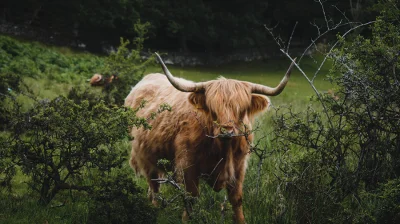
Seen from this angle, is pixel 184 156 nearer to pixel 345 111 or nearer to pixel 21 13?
pixel 345 111

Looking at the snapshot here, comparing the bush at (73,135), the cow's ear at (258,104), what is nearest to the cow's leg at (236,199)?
the cow's ear at (258,104)

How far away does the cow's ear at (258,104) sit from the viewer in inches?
185

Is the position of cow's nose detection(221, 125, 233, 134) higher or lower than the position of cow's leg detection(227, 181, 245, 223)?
higher

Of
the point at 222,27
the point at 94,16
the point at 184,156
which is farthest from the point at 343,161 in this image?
the point at 222,27

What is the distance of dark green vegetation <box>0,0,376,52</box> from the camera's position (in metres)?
26.8

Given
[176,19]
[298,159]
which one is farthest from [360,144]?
[176,19]

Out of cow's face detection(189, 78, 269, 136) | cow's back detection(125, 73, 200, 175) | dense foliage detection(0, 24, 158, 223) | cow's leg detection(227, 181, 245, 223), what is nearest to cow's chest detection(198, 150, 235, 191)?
cow's leg detection(227, 181, 245, 223)

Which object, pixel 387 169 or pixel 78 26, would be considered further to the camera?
pixel 78 26

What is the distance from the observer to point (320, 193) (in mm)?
4094

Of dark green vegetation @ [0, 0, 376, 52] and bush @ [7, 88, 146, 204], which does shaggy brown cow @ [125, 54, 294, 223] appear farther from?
dark green vegetation @ [0, 0, 376, 52]

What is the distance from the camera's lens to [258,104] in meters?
4.71

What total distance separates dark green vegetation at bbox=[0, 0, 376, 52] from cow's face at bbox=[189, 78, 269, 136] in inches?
787

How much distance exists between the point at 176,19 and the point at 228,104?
1046 inches

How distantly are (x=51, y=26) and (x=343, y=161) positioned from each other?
25638 mm
